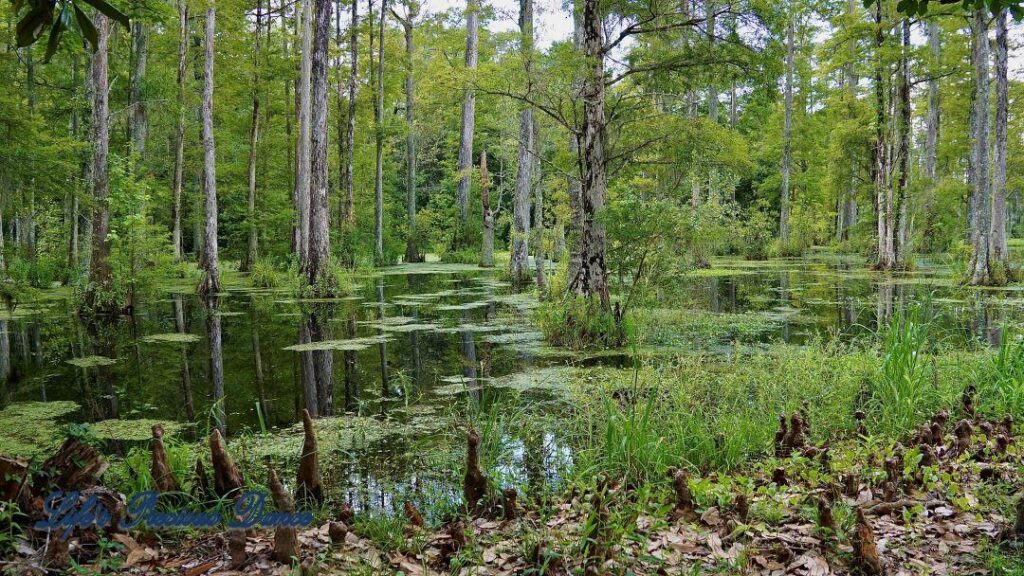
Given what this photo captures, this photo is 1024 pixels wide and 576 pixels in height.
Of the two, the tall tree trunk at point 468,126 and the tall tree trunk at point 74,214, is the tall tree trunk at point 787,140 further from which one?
the tall tree trunk at point 74,214

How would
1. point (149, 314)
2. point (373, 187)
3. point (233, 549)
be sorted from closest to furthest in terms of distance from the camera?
point (233, 549)
point (149, 314)
point (373, 187)

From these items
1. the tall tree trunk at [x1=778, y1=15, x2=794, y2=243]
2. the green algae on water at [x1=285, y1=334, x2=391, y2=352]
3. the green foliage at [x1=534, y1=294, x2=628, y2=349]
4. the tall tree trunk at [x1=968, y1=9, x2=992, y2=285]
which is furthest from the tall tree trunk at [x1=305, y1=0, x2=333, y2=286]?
the tall tree trunk at [x1=778, y1=15, x2=794, y2=243]

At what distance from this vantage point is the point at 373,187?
28547mm

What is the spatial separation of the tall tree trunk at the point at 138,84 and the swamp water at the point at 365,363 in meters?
5.26

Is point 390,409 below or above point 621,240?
below

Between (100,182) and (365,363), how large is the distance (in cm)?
712

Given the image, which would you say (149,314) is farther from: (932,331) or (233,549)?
(932,331)

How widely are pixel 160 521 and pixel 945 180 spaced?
25.4m

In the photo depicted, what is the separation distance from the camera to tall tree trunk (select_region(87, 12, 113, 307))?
37.3 ft

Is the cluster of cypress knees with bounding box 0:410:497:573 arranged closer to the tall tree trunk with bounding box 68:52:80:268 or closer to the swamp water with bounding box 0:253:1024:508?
the swamp water with bounding box 0:253:1024:508

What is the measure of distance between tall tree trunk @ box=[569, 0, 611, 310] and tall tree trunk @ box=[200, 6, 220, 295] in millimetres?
9923

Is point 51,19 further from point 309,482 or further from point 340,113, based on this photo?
point 340,113

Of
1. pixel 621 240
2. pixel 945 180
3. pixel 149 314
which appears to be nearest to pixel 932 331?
pixel 621 240

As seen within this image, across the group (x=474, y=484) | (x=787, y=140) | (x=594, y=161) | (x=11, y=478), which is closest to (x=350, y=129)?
(x=594, y=161)
